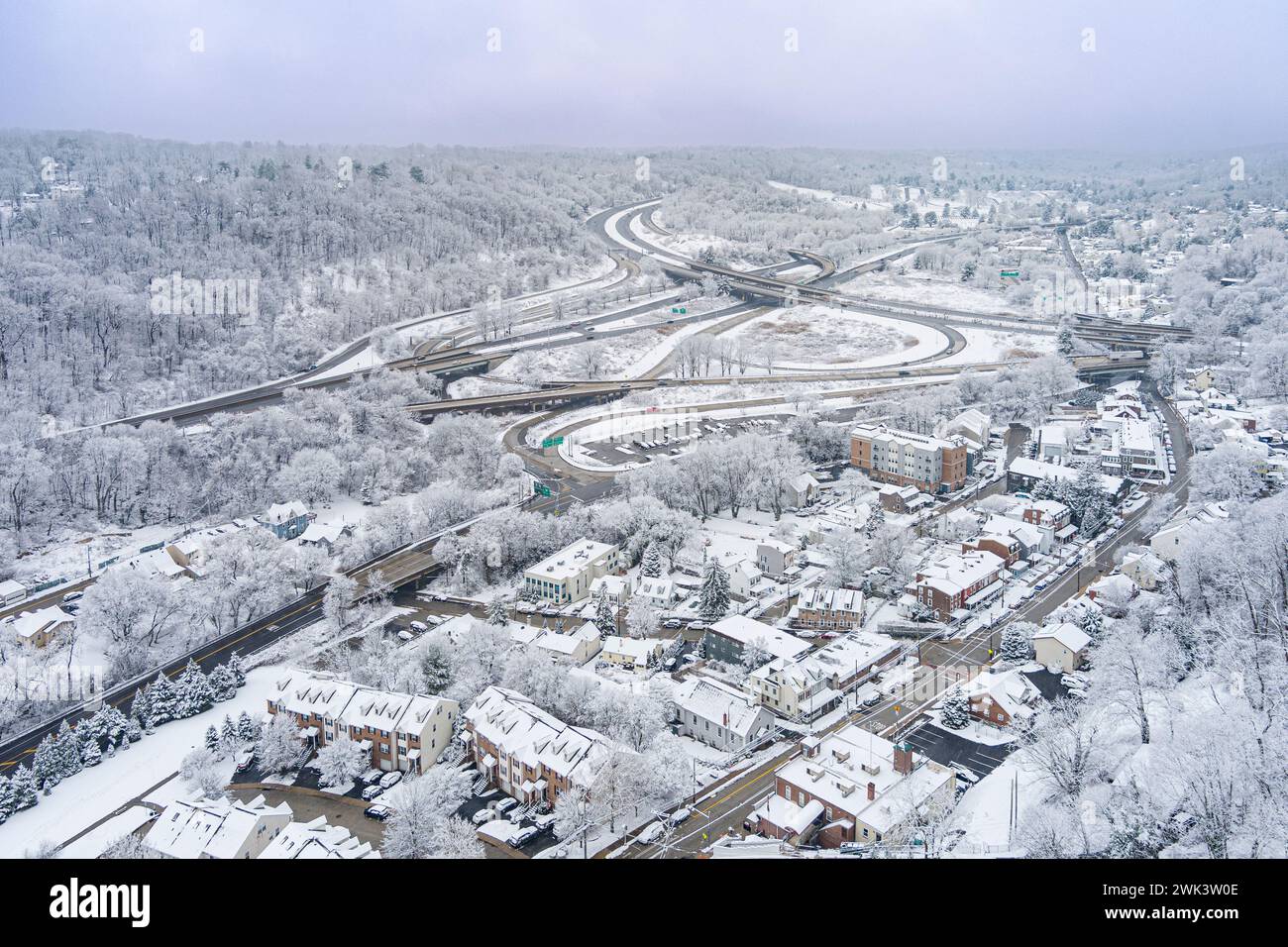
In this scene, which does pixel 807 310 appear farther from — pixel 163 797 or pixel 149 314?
pixel 163 797

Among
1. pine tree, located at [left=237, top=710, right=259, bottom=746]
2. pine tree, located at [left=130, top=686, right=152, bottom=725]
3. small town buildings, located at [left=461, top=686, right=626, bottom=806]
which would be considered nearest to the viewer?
small town buildings, located at [left=461, top=686, right=626, bottom=806]

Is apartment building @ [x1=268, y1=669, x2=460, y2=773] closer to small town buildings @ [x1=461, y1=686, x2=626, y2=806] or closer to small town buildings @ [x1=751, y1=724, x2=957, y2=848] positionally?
small town buildings @ [x1=461, y1=686, x2=626, y2=806]

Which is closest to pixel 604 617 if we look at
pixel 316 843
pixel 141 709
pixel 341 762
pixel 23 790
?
pixel 341 762

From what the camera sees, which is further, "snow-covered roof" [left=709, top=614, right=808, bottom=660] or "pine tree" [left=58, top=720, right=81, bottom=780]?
"snow-covered roof" [left=709, top=614, right=808, bottom=660]

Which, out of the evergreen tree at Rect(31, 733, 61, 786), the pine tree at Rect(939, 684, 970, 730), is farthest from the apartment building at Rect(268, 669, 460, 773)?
the pine tree at Rect(939, 684, 970, 730)

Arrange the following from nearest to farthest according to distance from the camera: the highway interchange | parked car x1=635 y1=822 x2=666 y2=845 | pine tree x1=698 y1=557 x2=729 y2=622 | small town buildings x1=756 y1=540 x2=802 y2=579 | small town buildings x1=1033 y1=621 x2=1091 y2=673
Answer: parked car x1=635 y1=822 x2=666 y2=845 < the highway interchange < small town buildings x1=1033 y1=621 x2=1091 y2=673 < pine tree x1=698 y1=557 x2=729 y2=622 < small town buildings x1=756 y1=540 x2=802 y2=579

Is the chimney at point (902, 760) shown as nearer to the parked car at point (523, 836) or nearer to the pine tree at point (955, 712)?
the pine tree at point (955, 712)

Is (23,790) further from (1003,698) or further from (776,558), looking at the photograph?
(1003,698)

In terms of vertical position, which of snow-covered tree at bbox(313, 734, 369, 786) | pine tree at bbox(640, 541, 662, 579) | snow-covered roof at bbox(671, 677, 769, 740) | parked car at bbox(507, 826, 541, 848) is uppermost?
pine tree at bbox(640, 541, 662, 579)

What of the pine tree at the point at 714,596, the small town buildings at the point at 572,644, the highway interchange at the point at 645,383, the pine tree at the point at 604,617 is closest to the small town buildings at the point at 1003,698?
the highway interchange at the point at 645,383
